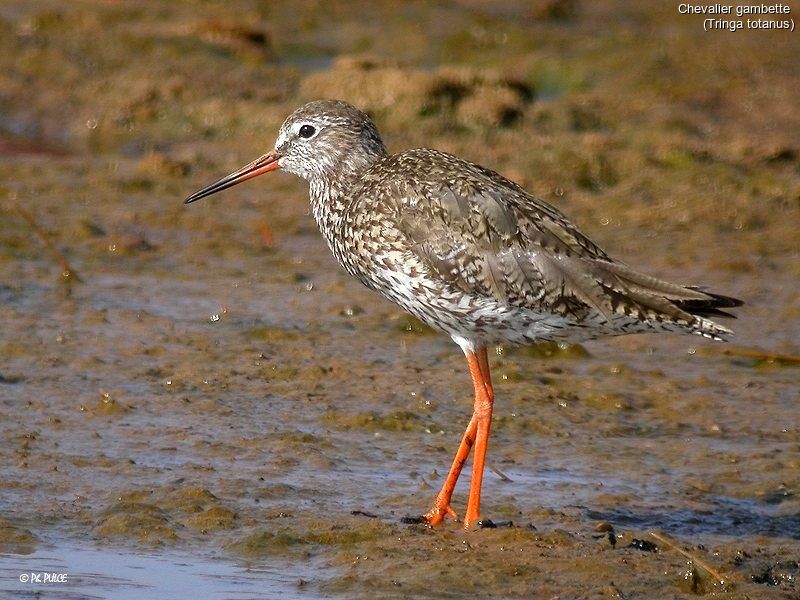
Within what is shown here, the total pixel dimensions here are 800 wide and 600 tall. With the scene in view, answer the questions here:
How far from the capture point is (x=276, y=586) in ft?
18.8

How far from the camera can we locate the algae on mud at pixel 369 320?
6.24 m

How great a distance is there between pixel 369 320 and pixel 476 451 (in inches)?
97.0

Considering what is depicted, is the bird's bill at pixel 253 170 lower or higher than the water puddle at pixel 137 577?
higher

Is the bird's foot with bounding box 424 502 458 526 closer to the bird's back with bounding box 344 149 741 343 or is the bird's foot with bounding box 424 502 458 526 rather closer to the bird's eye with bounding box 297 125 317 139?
the bird's back with bounding box 344 149 741 343

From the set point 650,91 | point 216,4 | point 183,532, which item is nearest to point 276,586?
point 183,532

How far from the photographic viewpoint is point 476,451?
21.9 ft

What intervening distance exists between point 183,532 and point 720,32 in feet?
36.1

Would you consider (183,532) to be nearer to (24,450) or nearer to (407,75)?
(24,450)

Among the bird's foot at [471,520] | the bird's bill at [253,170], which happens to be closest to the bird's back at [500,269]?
the bird's foot at [471,520]

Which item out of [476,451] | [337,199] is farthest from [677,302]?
[337,199]

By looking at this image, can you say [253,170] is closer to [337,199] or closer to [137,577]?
[337,199]

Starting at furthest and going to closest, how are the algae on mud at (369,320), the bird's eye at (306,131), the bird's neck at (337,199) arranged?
the bird's eye at (306,131)
the bird's neck at (337,199)
the algae on mud at (369,320)

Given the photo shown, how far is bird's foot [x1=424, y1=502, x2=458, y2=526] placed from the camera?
640 cm

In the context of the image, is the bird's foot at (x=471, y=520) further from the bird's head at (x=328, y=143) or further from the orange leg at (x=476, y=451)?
the bird's head at (x=328, y=143)
